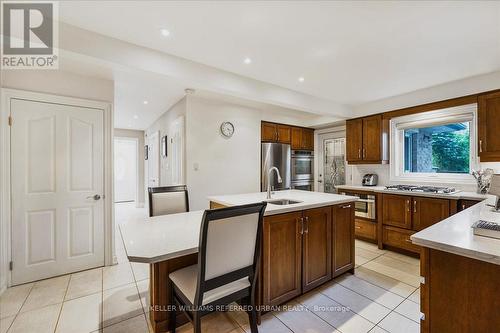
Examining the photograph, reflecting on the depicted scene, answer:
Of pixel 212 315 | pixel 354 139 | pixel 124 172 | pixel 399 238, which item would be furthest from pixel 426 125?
pixel 124 172

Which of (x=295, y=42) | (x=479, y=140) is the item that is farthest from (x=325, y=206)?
(x=479, y=140)

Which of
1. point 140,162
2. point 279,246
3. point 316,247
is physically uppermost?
point 140,162

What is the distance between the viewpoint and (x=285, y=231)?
2.00m

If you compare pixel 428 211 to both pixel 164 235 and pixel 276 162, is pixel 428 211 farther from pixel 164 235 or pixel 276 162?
pixel 164 235

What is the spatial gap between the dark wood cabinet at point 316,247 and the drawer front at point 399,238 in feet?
5.25

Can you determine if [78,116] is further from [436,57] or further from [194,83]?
[436,57]

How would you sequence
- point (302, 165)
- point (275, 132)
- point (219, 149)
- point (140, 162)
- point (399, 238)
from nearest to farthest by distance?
point (399, 238) → point (219, 149) → point (275, 132) → point (302, 165) → point (140, 162)

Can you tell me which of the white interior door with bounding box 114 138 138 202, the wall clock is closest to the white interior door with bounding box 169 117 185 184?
the wall clock

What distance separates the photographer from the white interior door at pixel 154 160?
537 cm

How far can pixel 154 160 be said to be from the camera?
5.69 metres

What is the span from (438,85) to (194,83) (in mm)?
3503

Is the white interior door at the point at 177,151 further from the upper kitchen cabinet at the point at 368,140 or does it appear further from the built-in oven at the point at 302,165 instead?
the upper kitchen cabinet at the point at 368,140

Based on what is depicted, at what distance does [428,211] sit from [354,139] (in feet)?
5.75

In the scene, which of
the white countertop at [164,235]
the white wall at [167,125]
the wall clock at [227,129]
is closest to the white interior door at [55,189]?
the white wall at [167,125]
